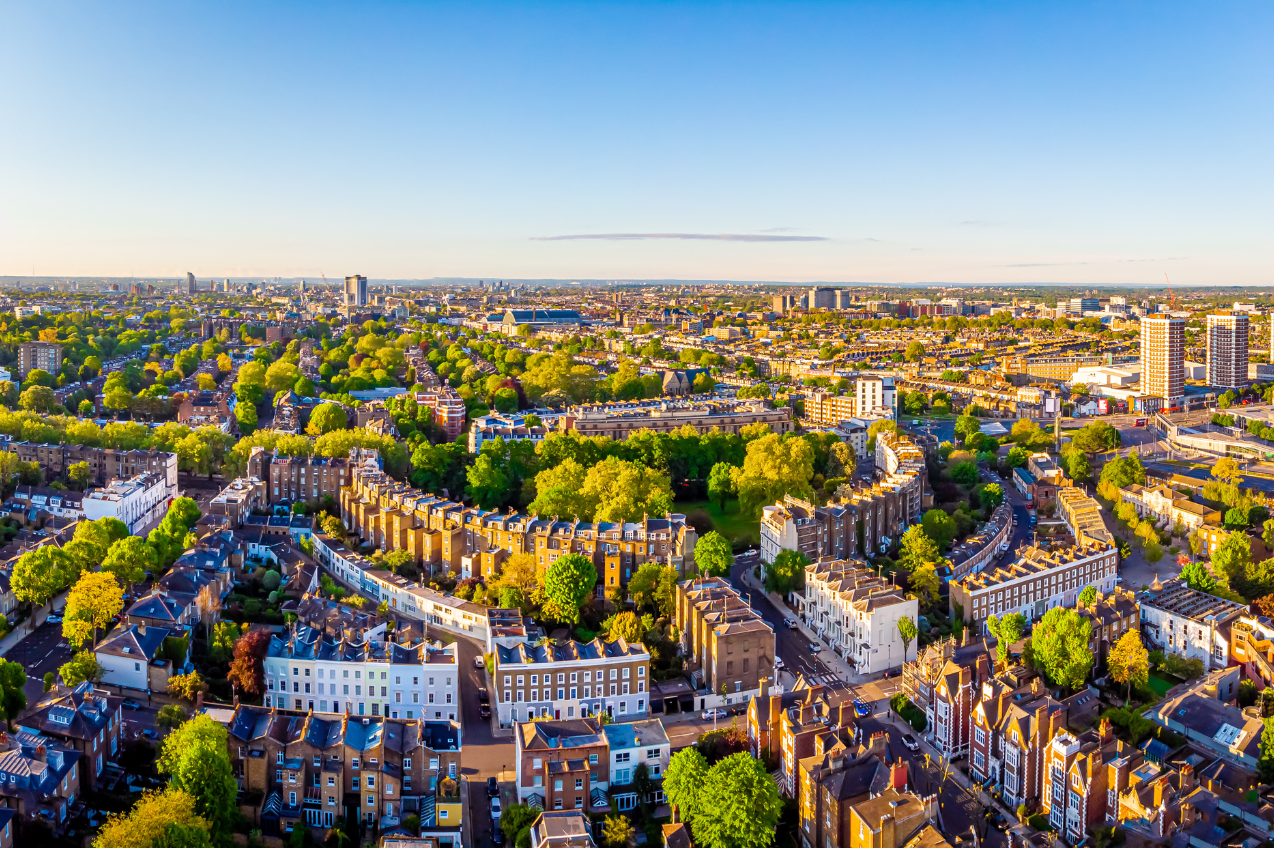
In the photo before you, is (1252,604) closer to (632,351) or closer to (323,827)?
(323,827)

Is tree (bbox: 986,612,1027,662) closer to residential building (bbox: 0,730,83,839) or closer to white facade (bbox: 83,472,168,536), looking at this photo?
residential building (bbox: 0,730,83,839)

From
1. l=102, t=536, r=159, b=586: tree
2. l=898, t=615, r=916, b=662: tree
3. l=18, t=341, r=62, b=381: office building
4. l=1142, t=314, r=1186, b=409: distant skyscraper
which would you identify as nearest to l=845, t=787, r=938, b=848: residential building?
l=898, t=615, r=916, b=662: tree

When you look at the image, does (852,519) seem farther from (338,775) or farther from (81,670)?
(81,670)

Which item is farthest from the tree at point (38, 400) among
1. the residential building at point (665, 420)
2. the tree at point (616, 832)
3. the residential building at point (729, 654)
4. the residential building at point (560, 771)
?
the tree at point (616, 832)

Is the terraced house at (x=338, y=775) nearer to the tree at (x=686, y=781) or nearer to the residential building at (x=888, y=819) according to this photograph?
the tree at (x=686, y=781)

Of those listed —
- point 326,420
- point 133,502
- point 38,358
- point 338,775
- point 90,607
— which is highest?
point 38,358

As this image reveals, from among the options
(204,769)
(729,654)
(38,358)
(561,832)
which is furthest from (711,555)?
(38,358)
